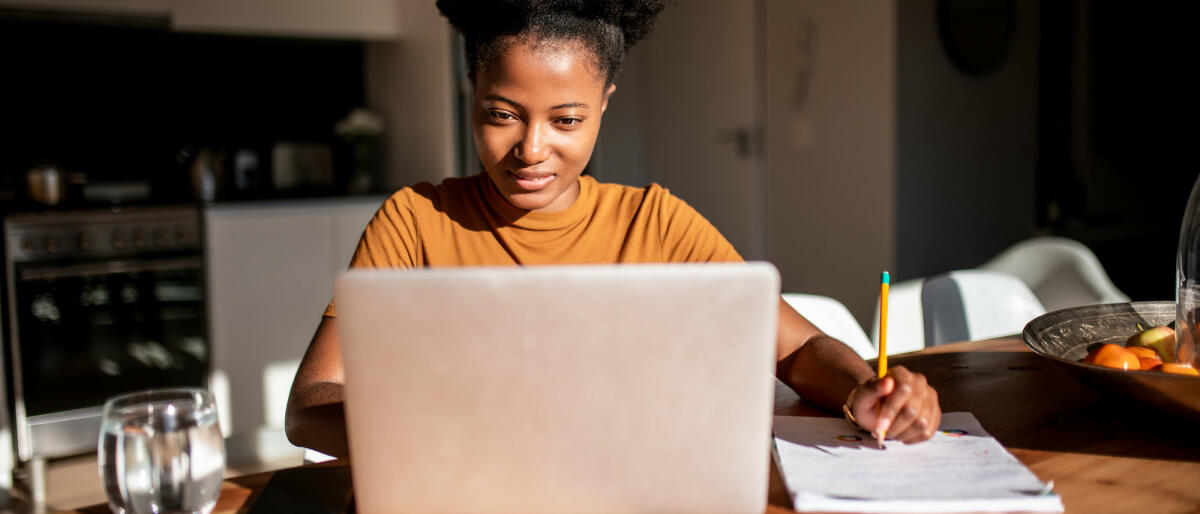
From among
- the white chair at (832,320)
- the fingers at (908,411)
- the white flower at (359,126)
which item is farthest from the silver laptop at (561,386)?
the white flower at (359,126)

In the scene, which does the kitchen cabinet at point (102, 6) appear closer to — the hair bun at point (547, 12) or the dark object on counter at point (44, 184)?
the dark object on counter at point (44, 184)

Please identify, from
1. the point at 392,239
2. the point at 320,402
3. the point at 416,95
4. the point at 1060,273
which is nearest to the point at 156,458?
the point at 320,402

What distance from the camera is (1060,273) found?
2.13 meters

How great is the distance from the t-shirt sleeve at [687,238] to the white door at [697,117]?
2525 mm

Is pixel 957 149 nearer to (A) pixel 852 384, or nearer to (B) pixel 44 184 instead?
(A) pixel 852 384

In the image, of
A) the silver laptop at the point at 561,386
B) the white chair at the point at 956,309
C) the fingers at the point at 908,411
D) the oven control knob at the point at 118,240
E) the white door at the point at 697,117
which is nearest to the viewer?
the silver laptop at the point at 561,386

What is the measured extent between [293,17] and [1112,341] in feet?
9.38

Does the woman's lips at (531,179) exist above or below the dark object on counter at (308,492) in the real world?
above

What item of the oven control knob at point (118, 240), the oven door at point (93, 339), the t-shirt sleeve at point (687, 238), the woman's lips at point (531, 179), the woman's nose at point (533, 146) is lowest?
the oven door at point (93, 339)

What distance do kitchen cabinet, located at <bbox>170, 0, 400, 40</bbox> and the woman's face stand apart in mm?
2371

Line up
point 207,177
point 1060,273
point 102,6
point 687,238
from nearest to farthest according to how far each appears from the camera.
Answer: point 687,238 < point 1060,273 < point 102,6 < point 207,177

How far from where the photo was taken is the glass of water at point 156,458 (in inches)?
27.0

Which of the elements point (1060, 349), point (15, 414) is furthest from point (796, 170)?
point (15, 414)

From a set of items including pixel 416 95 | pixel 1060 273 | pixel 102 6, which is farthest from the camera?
pixel 416 95
